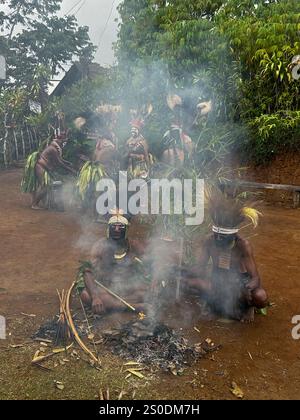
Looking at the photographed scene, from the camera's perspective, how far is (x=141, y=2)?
15016mm

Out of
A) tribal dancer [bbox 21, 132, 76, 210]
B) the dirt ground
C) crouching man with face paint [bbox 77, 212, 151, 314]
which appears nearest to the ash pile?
the dirt ground

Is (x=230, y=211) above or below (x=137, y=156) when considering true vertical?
below

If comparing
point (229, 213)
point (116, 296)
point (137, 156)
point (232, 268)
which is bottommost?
point (116, 296)

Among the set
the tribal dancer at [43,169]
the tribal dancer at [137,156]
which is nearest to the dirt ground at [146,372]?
the tribal dancer at [137,156]

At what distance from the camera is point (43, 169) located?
9.41 m

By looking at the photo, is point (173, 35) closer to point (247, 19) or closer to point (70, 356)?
point (247, 19)

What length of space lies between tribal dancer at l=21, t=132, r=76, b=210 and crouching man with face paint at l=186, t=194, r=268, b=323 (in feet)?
19.5

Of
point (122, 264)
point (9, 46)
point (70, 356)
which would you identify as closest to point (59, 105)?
point (9, 46)

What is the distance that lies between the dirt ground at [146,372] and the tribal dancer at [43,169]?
9.55 feet

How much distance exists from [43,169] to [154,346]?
671 centimetres

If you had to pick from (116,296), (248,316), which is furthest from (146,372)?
(248,316)

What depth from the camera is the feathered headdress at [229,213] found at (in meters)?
4.04

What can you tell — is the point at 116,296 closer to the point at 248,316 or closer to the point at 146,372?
the point at 146,372
